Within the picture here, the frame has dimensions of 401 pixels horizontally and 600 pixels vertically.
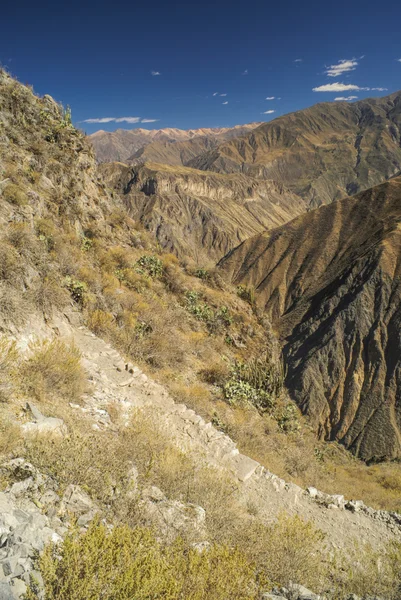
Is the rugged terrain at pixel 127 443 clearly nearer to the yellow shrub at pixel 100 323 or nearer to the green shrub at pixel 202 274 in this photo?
the yellow shrub at pixel 100 323

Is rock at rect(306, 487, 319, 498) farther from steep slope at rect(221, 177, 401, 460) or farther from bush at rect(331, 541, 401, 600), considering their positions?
steep slope at rect(221, 177, 401, 460)

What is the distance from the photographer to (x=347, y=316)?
42.9 meters

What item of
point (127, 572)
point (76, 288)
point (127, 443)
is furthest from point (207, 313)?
point (127, 572)

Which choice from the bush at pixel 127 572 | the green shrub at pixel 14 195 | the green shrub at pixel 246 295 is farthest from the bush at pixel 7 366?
the green shrub at pixel 246 295

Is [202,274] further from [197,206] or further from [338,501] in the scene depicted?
[197,206]

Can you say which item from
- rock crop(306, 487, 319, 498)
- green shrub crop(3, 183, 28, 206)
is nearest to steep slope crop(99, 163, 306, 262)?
green shrub crop(3, 183, 28, 206)

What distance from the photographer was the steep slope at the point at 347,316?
35500 mm

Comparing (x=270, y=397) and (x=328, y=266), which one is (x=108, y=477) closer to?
(x=270, y=397)

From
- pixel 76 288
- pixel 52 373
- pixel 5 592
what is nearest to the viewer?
pixel 5 592

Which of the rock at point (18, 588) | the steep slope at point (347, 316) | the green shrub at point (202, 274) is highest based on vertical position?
the green shrub at point (202, 274)

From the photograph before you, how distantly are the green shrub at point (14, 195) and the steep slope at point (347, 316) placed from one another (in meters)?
35.1

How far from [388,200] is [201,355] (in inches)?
2418

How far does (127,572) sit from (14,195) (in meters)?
10.4

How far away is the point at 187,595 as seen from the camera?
315cm
